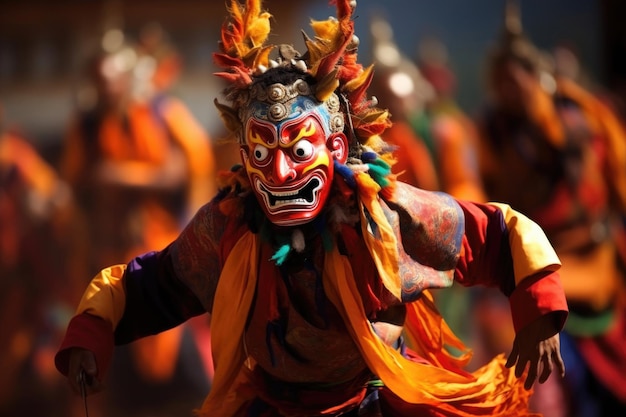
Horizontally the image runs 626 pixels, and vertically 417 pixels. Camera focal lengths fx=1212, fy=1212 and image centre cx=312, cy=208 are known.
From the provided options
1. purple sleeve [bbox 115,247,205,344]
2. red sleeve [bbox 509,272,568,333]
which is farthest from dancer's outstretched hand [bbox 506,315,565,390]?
purple sleeve [bbox 115,247,205,344]

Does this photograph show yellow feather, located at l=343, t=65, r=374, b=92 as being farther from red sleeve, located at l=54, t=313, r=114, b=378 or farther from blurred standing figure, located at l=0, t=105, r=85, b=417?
blurred standing figure, located at l=0, t=105, r=85, b=417

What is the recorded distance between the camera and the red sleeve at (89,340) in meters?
2.78

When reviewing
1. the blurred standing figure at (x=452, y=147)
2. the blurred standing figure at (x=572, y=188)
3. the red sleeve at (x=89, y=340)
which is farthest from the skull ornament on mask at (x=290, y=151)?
the blurred standing figure at (x=452, y=147)

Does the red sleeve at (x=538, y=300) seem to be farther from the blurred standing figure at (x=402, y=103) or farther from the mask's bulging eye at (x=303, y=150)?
the blurred standing figure at (x=402, y=103)

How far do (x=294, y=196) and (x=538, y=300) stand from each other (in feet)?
1.90

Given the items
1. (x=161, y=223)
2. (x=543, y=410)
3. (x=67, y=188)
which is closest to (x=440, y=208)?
(x=543, y=410)

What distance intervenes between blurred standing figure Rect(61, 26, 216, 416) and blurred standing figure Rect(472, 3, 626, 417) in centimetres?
164

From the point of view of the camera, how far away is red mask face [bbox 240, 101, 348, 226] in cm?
268

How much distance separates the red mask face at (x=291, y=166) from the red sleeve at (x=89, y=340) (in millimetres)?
483

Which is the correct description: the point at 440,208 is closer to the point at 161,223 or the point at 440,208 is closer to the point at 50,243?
the point at 161,223

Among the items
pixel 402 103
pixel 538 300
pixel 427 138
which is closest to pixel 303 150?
pixel 538 300

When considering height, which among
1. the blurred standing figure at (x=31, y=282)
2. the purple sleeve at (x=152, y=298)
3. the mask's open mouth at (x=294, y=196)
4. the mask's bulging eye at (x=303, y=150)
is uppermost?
the mask's bulging eye at (x=303, y=150)

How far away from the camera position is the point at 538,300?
2.62m

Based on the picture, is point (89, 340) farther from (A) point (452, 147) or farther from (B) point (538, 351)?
(A) point (452, 147)
